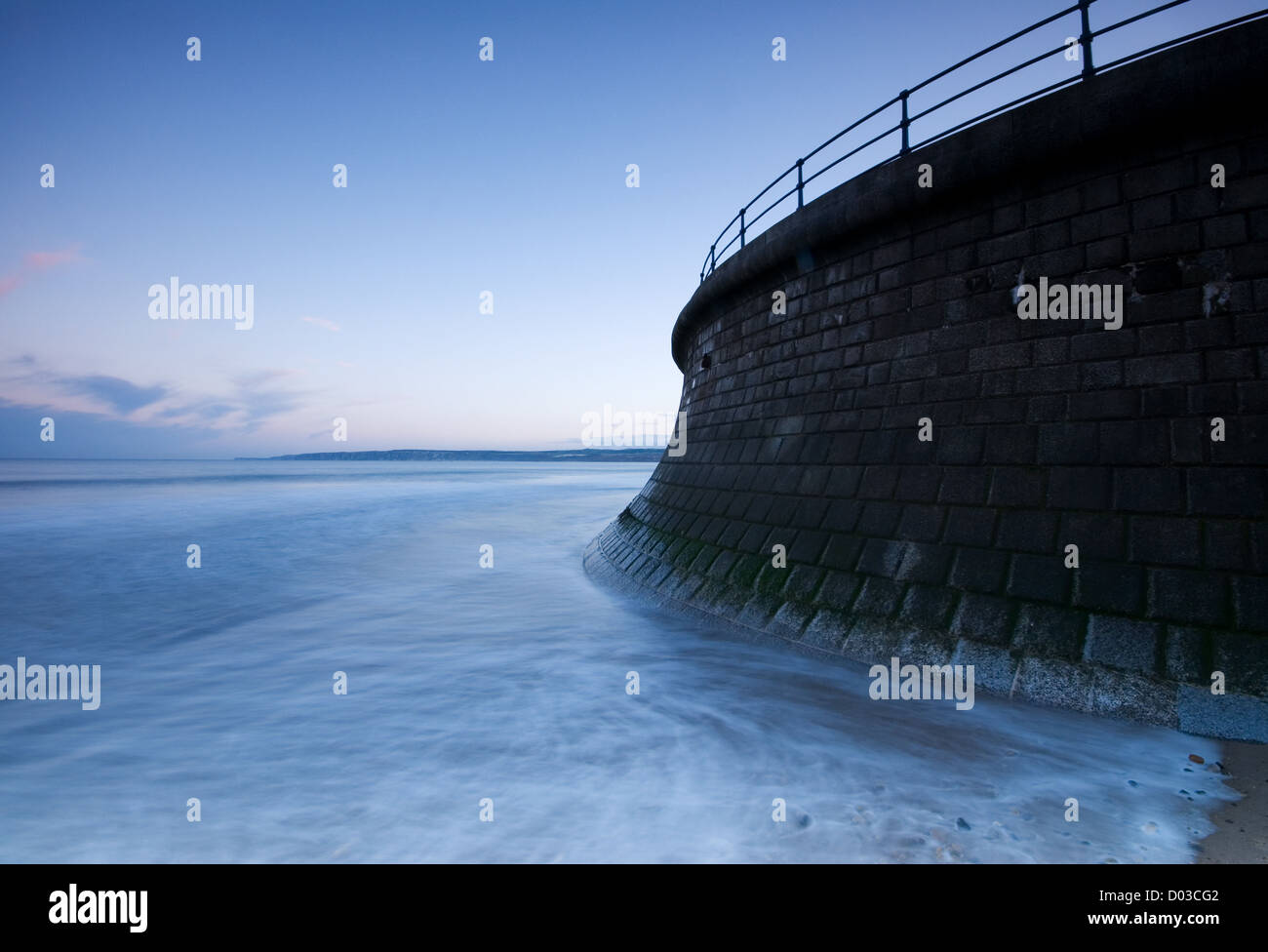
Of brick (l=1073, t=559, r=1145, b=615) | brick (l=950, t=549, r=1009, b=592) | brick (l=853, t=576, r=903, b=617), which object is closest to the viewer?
brick (l=1073, t=559, r=1145, b=615)

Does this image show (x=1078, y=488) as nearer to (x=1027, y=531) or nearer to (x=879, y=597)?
(x=1027, y=531)

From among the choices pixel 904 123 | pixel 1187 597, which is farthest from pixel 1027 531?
pixel 904 123

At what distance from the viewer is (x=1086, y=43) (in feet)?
17.9

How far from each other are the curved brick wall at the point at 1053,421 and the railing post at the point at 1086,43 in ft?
0.88

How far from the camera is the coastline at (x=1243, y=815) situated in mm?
3047

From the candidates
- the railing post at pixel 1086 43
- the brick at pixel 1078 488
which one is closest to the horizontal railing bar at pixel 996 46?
the railing post at pixel 1086 43

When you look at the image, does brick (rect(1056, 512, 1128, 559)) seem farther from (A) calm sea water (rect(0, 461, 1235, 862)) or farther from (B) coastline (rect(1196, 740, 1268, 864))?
(B) coastline (rect(1196, 740, 1268, 864))

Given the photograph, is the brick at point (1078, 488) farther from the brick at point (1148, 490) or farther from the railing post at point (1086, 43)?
the railing post at point (1086, 43)

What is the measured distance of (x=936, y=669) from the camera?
518 cm

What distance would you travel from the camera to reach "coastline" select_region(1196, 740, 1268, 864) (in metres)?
3.05

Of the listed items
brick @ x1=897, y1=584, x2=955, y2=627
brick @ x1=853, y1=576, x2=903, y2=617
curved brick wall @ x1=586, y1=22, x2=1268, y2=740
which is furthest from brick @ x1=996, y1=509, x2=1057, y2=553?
brick @ x1=853, y1=576, x2=903, y2=617

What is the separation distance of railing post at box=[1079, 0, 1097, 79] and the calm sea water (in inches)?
216
